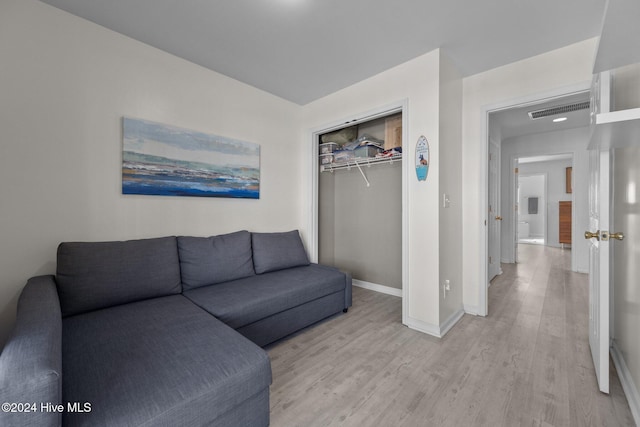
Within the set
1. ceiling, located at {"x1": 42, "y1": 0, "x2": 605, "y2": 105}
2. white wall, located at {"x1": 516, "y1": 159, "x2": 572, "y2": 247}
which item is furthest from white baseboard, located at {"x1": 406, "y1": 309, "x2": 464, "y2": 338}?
white wall, located at {"x1": 516, "y1": 159, "x2": 572, "y2": 247}

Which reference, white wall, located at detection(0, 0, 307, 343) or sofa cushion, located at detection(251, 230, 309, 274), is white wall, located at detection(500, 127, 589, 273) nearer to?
sofa cushion, located at detection(251, 230, 309, 274)

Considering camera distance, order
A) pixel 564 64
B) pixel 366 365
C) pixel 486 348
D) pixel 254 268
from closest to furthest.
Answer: pixel 366 365 → pixel 486 348 → pixel 564 64 → pixel 254 268

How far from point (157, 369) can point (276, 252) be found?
1.71 metres

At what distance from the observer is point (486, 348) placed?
206cm

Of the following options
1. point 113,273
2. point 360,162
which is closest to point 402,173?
point 360,162

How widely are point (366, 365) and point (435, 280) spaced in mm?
961

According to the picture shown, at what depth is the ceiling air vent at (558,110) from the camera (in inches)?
132

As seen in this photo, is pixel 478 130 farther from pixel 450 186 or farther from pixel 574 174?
pixel 574 174

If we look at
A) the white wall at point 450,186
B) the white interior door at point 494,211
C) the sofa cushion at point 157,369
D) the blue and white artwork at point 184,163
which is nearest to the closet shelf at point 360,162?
the white wall at point 450,186

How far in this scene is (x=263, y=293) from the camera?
81.5 inches

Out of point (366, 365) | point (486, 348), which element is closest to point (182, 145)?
point (366, 365)

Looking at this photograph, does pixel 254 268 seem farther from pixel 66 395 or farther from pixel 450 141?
pixel 450 141

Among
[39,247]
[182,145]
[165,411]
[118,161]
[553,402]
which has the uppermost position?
[182,145]

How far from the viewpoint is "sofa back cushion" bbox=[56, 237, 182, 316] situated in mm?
1658
